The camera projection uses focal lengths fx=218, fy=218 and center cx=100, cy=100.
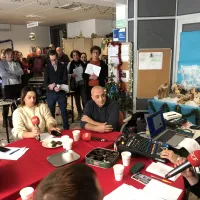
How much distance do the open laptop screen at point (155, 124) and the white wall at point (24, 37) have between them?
373 inches

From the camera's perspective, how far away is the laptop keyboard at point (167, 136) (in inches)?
77.1

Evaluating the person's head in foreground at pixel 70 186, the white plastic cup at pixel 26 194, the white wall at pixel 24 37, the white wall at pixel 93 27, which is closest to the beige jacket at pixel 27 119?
the white plastic cup at pixel 26 194

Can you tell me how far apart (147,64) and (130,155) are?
2598 millimetres

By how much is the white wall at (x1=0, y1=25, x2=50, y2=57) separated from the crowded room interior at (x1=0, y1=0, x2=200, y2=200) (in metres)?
3.97

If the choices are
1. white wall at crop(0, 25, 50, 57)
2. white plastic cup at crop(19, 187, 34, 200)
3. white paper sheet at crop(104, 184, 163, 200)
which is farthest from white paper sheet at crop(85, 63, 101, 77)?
white wall at crop(0, 25, 50, 57)

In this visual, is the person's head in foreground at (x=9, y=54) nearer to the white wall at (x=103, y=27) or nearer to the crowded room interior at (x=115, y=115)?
the crowded room interior at (x=115, y=115)

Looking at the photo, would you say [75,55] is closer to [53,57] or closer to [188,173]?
[53,57]

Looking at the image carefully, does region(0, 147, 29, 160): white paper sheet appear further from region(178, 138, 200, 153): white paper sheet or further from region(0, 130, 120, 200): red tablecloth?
region(178, 138, 200, 153): white paper sheet

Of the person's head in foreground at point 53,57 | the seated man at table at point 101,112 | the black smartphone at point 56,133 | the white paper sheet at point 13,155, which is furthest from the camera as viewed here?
the person's head in foreground at point 53,57

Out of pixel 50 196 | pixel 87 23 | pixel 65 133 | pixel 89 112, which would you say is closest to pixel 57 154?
pixel 65 133

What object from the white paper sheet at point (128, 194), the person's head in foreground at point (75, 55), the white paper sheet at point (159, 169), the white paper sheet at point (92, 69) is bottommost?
the white paper sheet at point (128, 194)

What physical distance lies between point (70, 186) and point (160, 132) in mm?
1630

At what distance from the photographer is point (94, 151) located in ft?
5.65

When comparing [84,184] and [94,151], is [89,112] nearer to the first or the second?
[94,151]
